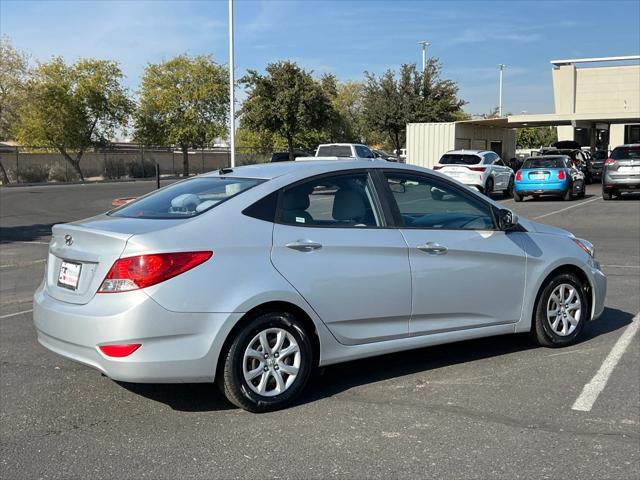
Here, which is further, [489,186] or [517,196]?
[489,186]

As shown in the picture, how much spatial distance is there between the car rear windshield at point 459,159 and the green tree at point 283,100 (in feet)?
56.6

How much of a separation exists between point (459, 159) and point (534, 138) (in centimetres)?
7865

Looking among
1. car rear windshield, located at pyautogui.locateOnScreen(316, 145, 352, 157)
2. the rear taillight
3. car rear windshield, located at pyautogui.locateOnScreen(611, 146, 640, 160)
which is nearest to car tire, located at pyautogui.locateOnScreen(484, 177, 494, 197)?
car rear windshield, located at pyautogui.locateOnScreen(611, 146, 640, 160)

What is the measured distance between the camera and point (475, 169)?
22953mm

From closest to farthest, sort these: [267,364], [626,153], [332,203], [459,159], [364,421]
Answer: [364,421]
[267,364]
[332,203]
[626,153]
[459,159]

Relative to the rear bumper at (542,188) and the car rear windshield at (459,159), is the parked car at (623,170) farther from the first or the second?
the car rear windshield at (459,159)

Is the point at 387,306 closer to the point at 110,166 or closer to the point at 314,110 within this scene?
the point at 314,110

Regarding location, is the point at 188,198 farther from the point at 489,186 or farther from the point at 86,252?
the point at 489,186

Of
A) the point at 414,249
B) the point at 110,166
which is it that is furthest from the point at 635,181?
the point at 110,166

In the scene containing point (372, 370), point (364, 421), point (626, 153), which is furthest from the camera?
point (626, 153)

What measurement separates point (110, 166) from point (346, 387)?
49276 mm

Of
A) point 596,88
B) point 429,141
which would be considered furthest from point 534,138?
point 429,141

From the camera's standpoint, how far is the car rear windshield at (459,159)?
23.3m

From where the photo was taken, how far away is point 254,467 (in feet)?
12.2
